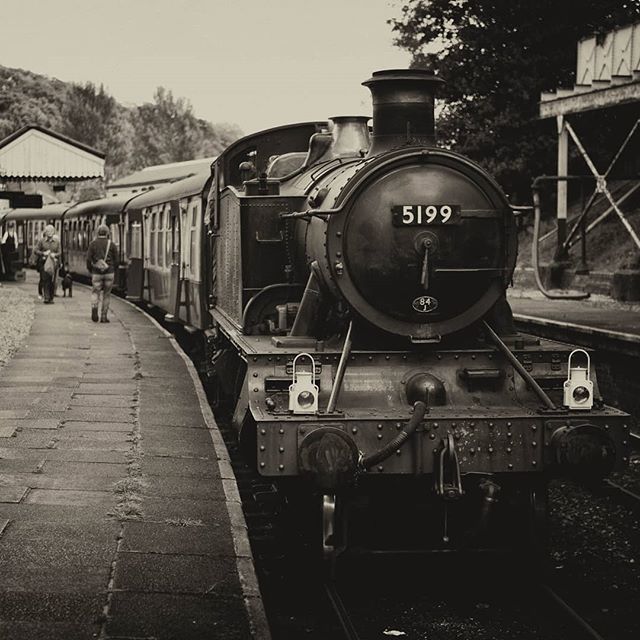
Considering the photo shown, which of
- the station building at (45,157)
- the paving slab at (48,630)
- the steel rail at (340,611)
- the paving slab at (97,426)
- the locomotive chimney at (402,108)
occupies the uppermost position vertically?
the station building at (45,157)

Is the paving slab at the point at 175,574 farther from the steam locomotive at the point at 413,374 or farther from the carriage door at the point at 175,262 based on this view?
the carriage door at the point at 175,262

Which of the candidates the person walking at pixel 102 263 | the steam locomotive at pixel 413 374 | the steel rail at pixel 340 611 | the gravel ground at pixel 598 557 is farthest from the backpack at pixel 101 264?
the steel rail at pixel 340 611

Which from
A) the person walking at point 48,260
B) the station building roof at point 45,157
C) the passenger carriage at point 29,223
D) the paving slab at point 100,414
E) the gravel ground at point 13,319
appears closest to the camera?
the paving slab at point 100,414

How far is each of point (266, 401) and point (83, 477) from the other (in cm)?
185

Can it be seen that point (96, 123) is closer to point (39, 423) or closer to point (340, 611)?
point (39, 423)

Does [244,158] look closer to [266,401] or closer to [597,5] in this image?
[266,401]

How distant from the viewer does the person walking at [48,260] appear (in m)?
22.0

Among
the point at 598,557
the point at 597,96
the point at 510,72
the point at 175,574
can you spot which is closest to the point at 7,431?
the point at 175,574

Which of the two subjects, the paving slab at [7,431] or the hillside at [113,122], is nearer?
the paving slab at [7,431]

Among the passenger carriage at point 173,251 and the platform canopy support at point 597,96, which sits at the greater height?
the platform canopy support at point 597,96

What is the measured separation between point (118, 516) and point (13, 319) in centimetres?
1255

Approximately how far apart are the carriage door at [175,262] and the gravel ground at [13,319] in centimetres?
222

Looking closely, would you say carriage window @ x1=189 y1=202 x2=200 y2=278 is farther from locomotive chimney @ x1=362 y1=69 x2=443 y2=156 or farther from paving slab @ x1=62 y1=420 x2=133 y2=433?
locomotive chimney @ x1=362 y1=69 x2=443 y2=156

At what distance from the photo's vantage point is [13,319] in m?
18.5
